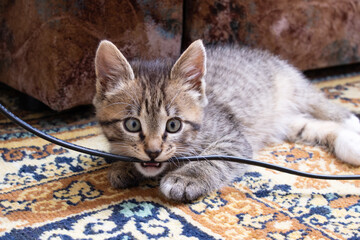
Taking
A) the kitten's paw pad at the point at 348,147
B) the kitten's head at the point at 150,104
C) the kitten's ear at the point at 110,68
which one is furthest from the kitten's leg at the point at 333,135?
the kitten's ear at the point at 110,68

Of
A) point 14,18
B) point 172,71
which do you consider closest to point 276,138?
point 172,71

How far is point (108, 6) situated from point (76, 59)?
297 mm

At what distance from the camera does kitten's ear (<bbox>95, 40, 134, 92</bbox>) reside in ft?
4.56

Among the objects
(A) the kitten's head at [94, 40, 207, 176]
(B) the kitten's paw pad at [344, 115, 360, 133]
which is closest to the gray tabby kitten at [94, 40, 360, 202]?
(A) the kitten's head at [94, 40, 207, 176]

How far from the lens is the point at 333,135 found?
1.84 meters

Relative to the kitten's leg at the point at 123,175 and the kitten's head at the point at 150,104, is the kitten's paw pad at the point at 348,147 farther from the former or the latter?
the kitten's leg at the point at 123,175

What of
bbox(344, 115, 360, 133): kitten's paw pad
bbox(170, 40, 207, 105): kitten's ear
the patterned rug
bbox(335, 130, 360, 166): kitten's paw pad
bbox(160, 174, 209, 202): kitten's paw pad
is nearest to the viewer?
the patterned rug

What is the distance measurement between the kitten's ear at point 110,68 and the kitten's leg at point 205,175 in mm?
391

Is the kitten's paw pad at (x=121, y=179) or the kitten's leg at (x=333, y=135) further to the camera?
Result: the kitten's leg at (x=333, y=135)

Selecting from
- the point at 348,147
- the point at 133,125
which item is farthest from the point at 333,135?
the point at 133,125

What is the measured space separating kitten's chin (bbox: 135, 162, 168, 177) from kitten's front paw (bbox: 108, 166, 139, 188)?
0.18 ft

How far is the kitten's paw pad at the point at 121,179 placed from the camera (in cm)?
144

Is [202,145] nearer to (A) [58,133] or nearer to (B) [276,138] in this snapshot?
(B) [276,138]

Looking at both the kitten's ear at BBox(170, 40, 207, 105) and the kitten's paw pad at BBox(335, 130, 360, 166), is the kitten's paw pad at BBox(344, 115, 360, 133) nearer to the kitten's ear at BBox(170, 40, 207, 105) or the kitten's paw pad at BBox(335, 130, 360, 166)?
the kitten's paw pad at BBox(335, 130, 360, 166)
